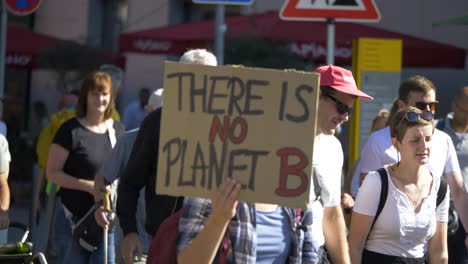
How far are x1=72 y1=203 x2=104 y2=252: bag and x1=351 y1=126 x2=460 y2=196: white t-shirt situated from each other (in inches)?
66.1

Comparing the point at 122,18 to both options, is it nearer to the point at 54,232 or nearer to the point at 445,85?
the point at 445,85

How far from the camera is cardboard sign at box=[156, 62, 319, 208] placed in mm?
3967

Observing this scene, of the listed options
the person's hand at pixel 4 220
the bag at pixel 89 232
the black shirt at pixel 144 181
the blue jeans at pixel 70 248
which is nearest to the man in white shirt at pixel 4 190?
the person's hand at pixel 4 220

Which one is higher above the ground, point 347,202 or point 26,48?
point 26,48

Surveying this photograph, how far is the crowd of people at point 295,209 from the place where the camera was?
13.8ft

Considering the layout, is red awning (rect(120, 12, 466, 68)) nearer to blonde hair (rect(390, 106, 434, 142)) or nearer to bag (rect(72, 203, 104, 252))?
bag (rect(72, 203, 104, 252))

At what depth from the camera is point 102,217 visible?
287 inches

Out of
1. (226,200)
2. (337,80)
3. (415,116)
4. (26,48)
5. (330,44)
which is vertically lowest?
(226,200)

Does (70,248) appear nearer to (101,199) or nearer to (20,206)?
(101,199)

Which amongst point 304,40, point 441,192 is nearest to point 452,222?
point 441,192

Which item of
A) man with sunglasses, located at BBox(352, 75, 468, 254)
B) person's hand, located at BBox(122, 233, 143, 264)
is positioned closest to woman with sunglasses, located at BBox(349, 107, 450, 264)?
man with sunglasses, located at BBox(352, 75, 468, 254)

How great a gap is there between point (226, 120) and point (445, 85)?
46.6ft

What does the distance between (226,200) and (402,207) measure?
2.19 meters

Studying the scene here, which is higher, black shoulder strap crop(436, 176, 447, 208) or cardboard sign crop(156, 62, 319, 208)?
cardboard sign crop(156, 62, 319, 208)
